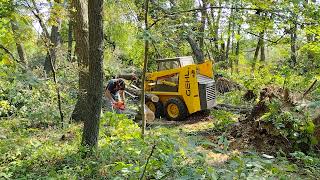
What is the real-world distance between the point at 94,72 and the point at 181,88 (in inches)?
227

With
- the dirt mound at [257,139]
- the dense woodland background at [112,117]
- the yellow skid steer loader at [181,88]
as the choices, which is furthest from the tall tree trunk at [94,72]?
the yellow skid steer loader at [181,88]

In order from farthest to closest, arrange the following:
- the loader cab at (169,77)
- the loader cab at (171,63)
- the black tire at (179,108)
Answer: the loader cab at (171,63) → the loader cab at (169,77) → the black tire at (179,108)

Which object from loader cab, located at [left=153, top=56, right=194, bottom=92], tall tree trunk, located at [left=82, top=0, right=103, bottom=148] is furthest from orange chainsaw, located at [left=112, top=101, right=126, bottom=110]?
tall tree trunk, located at [left=82, top=0, right=103, bottom=148]

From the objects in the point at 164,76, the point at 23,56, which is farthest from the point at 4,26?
the point at 23,56

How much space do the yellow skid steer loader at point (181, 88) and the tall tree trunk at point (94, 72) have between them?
17.7ft

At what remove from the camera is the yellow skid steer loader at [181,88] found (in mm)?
10578

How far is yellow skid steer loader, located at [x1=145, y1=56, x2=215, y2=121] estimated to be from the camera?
→ 1058 centimetres

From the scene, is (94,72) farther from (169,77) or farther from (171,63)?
(171,63)

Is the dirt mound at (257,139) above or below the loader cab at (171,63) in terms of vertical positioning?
below

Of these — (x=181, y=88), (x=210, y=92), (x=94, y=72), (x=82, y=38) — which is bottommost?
(x=210, y=92)

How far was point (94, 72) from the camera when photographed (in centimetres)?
533

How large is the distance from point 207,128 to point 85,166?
5.17 meters

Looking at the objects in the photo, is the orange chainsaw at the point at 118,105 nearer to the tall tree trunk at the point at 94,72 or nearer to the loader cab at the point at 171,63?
the loader cab at the point at 171,63

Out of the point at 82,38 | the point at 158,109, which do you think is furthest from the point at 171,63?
the point at 82,38
